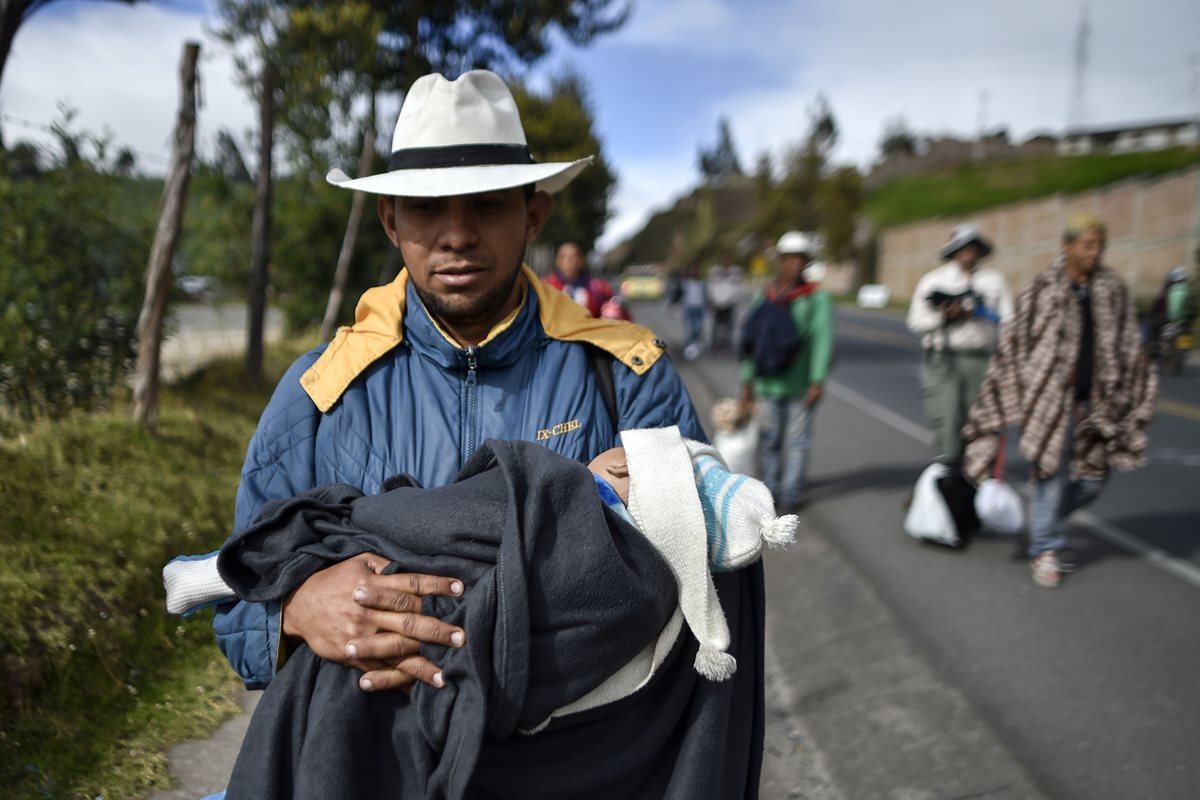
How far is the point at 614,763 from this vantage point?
4.33ft

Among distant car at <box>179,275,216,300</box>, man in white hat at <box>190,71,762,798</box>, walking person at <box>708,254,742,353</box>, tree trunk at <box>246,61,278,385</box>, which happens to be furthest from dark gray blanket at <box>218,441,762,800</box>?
walking person at <box>708,254,742,353</box>

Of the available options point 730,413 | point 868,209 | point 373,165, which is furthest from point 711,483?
point 868,209

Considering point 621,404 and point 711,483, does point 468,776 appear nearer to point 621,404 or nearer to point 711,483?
point 711,483

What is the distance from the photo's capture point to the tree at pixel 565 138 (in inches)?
909

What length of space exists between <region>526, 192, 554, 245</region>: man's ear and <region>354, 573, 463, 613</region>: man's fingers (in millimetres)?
833

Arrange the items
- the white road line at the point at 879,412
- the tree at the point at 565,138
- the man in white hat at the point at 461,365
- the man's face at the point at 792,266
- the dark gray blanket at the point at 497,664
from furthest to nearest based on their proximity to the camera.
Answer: the tree at the point at 565,138
the white road line at the point at 879,412
the man's face at the point at 792,266
the man in white hat at the point at 461,365
the dark gray blanket at the point at 497,664

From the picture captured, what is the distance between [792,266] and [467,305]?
17.8ft

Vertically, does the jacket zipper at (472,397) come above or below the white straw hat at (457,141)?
below

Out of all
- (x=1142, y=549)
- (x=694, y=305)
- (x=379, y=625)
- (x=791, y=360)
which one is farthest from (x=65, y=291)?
(x=694, y=305)

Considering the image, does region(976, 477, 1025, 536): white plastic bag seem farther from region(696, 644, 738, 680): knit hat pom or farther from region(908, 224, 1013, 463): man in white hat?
region(696, 644, 738, 680): knit hat pom

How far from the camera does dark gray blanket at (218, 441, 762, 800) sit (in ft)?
3.95

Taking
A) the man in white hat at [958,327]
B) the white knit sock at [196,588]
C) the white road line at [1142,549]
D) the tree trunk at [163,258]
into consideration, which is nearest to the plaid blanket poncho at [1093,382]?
the white road line at [1142,549]

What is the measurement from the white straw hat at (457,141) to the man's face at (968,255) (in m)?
5.45

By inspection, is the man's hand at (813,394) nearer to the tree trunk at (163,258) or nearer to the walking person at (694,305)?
the tree trunk at (163,258)
